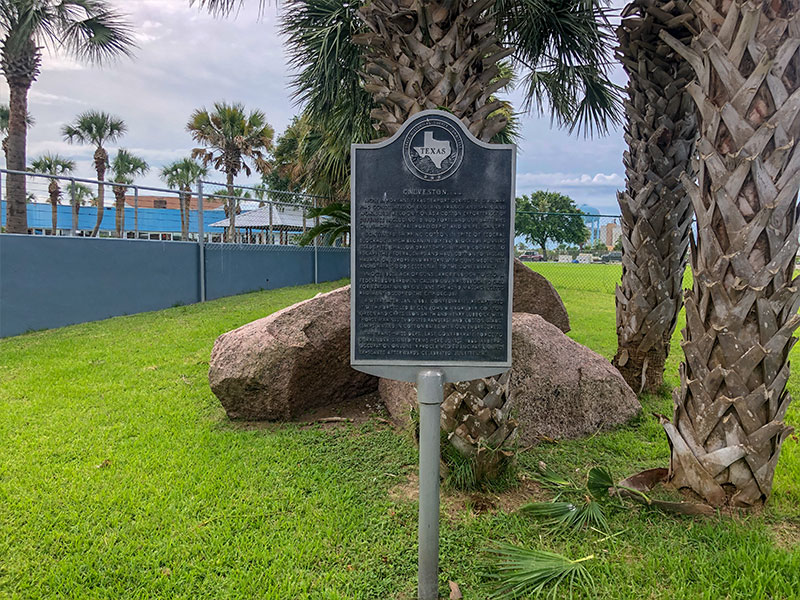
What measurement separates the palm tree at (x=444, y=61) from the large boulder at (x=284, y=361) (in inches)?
65.3

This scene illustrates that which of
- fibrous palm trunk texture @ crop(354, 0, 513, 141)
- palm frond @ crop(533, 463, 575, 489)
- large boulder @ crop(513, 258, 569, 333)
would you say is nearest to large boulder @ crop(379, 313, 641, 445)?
palm frond @ crop(533, 463, 575, 489)

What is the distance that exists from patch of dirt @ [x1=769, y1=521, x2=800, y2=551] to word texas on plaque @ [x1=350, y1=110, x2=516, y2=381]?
1.81 m

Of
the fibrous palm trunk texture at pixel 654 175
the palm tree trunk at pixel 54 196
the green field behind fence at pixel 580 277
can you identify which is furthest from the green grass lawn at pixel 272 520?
the green field behind fence at pixel 580 277

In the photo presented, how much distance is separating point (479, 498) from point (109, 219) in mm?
11603

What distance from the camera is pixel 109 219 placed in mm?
12195

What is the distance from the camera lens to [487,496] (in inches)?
136

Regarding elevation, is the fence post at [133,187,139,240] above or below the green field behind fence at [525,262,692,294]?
above

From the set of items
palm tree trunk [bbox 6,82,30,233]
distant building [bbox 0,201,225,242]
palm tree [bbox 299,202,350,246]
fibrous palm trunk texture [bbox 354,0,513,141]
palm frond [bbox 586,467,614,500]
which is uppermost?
palm tree trunk [bbox 6,82,30,233]

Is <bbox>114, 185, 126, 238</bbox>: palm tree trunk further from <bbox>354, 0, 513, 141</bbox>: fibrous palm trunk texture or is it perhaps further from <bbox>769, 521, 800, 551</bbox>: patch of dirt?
<bbox>769, 521, 800, 551</bbox>: patch of dirt

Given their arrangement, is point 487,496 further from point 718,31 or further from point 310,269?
point 310,269

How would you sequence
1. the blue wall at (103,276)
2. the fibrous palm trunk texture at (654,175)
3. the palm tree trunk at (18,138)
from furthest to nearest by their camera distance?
1. the palm tree trunk at (18,138)
2. the blue wall at (103,276)
3. the fibrous palm trunk texture at (654,175)

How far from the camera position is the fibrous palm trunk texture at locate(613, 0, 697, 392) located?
16.8 ft

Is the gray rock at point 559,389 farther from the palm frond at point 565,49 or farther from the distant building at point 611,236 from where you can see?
the distant building at point 611,236

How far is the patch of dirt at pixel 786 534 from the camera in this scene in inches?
112
